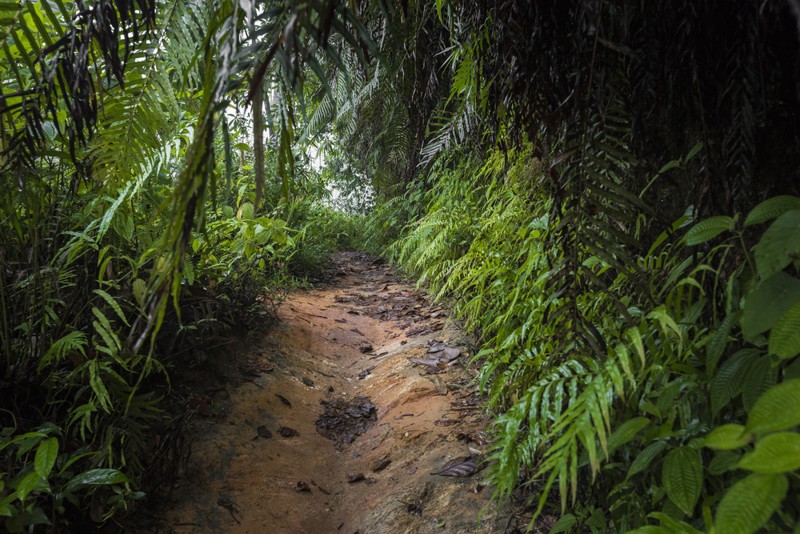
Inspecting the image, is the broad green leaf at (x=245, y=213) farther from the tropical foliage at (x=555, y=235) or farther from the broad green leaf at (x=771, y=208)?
the broad green leaf at (x=771, y=208)

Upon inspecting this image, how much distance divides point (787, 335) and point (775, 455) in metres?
0.21

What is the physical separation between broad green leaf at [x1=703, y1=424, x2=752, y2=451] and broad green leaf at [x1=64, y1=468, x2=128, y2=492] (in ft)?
4.83

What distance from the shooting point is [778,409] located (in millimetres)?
632

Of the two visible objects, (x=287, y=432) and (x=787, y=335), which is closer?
(x=787, y=335)

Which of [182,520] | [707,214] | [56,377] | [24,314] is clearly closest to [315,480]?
[182,520]

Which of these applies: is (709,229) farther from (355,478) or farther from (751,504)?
(355,478)

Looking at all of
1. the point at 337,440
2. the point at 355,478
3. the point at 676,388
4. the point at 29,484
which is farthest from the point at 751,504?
the point at 337,440

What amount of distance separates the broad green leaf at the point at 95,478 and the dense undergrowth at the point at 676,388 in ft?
3.46

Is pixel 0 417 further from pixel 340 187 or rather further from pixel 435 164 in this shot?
pixel 340 187

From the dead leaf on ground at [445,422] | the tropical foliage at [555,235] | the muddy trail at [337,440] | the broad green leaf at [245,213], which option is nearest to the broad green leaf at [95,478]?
the tropical foliage at [555,235]

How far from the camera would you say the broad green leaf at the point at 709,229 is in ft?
3.15

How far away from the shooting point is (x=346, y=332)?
3953 mm

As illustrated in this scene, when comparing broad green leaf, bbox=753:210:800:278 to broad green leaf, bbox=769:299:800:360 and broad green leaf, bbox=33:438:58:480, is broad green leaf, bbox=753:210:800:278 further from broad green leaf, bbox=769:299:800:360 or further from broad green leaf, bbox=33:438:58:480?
broad green leaf, bbox=33:438:58:480

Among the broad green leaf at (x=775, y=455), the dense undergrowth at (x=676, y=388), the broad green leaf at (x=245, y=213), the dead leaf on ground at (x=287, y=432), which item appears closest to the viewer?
the broad green leaf at (x=775, y=455)
